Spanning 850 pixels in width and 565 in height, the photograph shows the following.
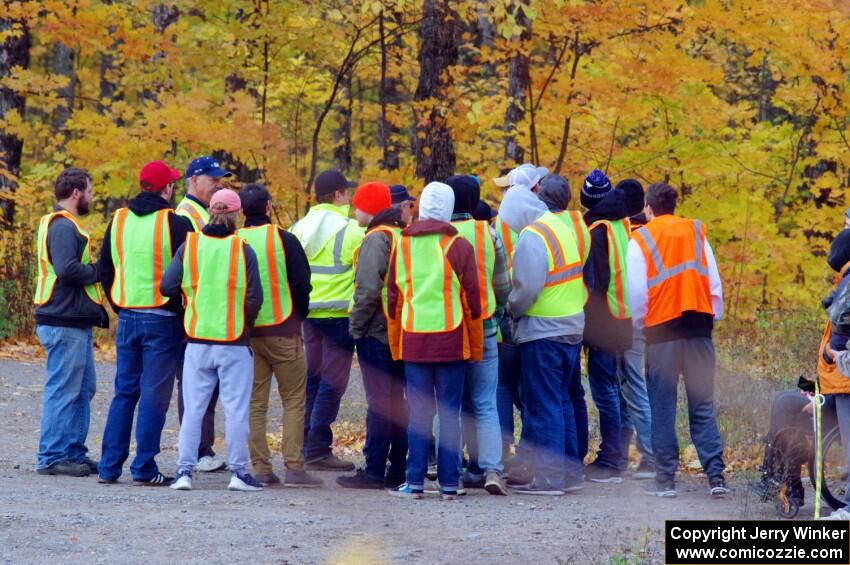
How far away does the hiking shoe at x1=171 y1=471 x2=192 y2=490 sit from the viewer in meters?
8.20

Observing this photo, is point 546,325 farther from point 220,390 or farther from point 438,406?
point 220,390

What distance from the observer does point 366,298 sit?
8.18 meters

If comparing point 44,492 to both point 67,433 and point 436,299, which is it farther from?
point 436,299

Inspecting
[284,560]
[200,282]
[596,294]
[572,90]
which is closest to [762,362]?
[572,90]

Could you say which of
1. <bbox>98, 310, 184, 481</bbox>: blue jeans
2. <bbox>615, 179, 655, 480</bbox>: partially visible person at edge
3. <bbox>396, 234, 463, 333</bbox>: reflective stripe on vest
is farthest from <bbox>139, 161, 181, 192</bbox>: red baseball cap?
<bbox>615, 179, 655, 480</bbox>: partially visible person at edge

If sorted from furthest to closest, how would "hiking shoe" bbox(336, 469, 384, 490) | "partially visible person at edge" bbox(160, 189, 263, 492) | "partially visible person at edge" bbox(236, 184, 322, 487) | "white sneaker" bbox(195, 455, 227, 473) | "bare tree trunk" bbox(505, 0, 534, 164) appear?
"bare tree trunk" bbox(505, 0, 534, 164) < "white sneaker" bbox(195, 455, 227, 473) < "hiking shoe" bbox(336, 469, 384, 490) < "partially visible person at edge" bbox(236, 184, 322, 487) < "partially visible person at edge" bbox(160, 189, 263, 492)

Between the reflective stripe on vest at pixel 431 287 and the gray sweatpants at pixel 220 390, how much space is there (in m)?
1.16

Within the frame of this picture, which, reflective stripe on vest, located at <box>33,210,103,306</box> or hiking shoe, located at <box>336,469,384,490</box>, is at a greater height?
reflective stripe on vest, located at <box>33,210,103,306</box>

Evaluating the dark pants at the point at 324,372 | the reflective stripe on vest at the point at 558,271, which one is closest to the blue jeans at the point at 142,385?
the dark pants at the point at 324,372

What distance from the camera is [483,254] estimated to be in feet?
26.5

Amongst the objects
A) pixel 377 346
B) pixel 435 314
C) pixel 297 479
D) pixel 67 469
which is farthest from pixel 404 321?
pixel 67 469

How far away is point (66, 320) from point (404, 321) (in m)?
2.61

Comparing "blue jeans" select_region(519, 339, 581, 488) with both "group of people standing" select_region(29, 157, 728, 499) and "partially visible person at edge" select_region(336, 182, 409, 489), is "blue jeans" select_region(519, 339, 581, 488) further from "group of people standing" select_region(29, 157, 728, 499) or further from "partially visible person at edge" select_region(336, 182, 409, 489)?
"partially visible person at edge" select_region(336, 182, 409, 489)

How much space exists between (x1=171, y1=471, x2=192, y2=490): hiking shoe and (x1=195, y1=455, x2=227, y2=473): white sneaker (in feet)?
→ 3.68
